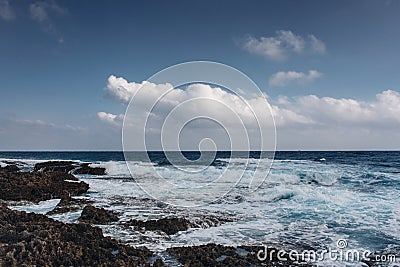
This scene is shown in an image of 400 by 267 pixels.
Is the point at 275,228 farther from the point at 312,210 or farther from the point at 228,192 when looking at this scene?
the point at 228,192

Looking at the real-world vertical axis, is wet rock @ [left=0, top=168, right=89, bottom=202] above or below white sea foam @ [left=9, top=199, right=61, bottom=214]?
above

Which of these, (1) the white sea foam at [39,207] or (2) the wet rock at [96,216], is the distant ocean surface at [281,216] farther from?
(2) the wet rock at [96,216]

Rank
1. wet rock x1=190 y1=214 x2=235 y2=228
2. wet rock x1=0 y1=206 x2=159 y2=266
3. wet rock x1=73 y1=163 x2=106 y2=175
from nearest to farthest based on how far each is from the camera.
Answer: wet rock x1=0 y1=206 x2=159 y2=266 → wet rock x1=190 y1=214 x2=235 y2=228 → wet rock x1=73 y1=163 x2=106 y2=175

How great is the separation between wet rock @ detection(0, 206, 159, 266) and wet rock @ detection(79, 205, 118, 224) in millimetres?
1586

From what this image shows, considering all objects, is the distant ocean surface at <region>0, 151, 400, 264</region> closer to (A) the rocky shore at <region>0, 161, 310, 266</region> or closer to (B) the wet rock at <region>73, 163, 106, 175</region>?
(A) the rocky shore at <region>0, 161, 310, 266</region>

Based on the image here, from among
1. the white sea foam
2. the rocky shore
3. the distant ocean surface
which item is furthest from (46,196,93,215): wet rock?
the rocky shore

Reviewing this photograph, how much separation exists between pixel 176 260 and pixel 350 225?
6.23 metres

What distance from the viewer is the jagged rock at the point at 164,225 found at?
8.46 m

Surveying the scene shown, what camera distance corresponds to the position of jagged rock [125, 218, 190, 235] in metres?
8.46

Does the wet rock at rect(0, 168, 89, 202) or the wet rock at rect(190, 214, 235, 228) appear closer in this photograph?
the wet rock at rect(190, 214, 235, 228)

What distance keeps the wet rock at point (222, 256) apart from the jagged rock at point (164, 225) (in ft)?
5.36

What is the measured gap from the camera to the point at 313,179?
23.4 m

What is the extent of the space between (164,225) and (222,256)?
268 cm

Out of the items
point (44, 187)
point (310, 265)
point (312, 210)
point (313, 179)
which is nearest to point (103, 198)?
point (44, 187)
